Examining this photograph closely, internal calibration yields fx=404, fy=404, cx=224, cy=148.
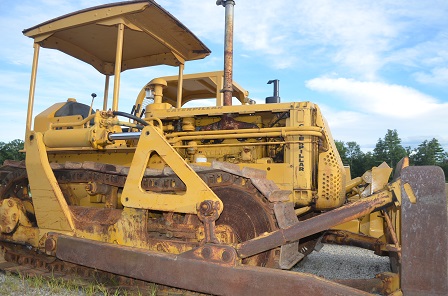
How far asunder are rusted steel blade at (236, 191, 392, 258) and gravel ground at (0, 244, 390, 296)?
1668mm

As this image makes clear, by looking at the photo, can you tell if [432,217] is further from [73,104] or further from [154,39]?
[73,104]

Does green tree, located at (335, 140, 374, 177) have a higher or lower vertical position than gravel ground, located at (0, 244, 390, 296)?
higher

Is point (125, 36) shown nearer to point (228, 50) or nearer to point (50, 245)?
point (228, 50)

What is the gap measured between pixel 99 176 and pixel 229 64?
2.11 metres

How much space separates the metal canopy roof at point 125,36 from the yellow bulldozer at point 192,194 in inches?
0.9

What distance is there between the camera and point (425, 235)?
2.54 metres

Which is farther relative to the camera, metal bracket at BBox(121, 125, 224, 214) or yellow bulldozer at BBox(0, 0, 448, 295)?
metal bracket at BBox(121, 125, 224, 214)

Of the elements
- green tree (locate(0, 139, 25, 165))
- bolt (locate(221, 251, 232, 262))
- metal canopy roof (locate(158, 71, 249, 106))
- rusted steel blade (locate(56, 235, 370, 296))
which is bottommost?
rusted steel blade (locate(56, 235, 370, 296))

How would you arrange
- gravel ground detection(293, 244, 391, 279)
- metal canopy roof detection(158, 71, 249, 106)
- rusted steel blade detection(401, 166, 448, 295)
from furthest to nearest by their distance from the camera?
metal canopy roof detection(158, 71, 249, 106) < gravel ground detection(293, 244, 391, 279) < rusted steel blade detection(401, 166, 448, 295)

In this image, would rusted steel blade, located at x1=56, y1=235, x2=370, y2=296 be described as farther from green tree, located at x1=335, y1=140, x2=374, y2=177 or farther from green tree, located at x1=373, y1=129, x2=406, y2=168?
green tree, located at x1=373, y1=129, x2=406, y2=168

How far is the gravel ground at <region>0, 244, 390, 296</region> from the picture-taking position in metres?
3.78

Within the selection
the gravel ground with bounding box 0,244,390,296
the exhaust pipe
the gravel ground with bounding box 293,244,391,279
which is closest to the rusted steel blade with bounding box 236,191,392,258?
the gravel ground with bounding box 0,244,390,296

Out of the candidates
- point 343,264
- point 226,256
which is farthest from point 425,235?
point 343,264

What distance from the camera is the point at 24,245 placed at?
456cm
